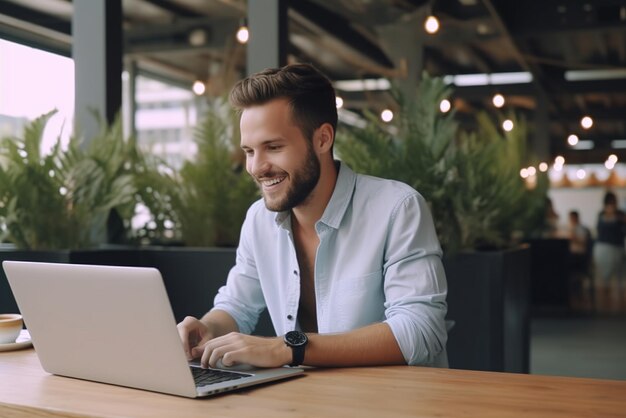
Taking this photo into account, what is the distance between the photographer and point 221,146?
4.04 metres

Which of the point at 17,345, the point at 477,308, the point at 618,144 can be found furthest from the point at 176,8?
the point at 618,144

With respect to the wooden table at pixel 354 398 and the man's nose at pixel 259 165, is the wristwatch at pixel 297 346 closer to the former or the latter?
the wooden table at pixel 354 398

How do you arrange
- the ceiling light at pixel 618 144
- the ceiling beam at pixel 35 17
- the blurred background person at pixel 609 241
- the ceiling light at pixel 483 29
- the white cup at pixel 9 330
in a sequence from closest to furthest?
1. the white cup at pixel 9 330
2. the ceiling beam at pixel 35 17
3. the ceiling light at pixel 483 29
4. the blurred background person at pixel 609 241
5. the ceiling light at pixel 618 144

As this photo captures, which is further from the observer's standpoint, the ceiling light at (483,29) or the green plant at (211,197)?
the ceiling light at (483,29)

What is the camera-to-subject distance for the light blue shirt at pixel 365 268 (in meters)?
1.83

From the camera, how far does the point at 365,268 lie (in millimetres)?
1975

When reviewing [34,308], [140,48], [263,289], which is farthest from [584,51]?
[34,308]

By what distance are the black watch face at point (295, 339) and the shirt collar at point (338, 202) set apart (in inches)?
18.9

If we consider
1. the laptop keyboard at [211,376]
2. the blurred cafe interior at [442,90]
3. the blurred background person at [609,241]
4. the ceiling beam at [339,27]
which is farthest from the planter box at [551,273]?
the laptop keyboard at [211,376]

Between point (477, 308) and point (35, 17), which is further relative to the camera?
point (35, 17)

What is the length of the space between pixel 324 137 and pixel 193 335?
0.67 meters

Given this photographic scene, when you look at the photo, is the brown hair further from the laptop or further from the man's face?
the laptop

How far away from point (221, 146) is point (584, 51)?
930cm

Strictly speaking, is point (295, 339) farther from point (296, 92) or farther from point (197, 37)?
point (197, 37)
